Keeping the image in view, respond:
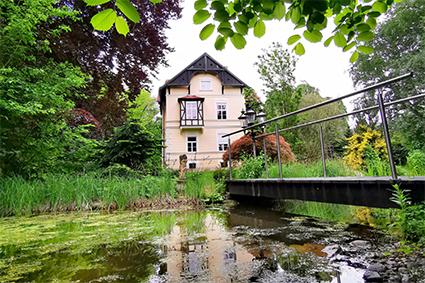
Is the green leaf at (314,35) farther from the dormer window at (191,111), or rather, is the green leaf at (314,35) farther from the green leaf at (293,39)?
the dormer window at (191,111)

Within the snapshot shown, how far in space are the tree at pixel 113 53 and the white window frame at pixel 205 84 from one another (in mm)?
12279

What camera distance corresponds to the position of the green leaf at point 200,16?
0.82 m

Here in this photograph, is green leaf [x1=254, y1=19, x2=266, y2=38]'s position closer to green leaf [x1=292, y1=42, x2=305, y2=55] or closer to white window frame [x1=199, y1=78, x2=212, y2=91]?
green leaf [x1=292, y1=42, x2=305, y2=55]

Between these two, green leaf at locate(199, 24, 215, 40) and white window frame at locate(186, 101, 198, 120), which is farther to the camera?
white window frame at locate(186, 101, 198, 120)

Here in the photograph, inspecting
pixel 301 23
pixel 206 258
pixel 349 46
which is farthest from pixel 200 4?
pixel 206 258

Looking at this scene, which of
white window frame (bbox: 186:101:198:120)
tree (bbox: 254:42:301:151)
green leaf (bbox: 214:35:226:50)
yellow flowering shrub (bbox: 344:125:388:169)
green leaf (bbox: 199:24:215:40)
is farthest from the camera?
white window frame (bbox: 186:101:198:120)

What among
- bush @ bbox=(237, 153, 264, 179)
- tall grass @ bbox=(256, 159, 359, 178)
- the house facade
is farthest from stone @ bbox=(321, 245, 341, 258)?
the house facade

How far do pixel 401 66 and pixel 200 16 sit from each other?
14.0m

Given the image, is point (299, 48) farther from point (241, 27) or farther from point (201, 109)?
point (201, 109)

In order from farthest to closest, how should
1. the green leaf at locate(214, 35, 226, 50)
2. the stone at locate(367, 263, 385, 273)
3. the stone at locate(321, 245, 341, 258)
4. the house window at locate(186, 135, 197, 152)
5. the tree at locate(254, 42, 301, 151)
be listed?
the house window at locate(186, 135, 197, 152)
the tree at locate(254, 42, 301, 151)
the stone at locate(321, 245, 341, 258)
the stone at locate(367, 263, 385, 273)
the green leaf at locate(214, 35, 226, 50)

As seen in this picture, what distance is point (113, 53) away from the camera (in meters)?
4.56

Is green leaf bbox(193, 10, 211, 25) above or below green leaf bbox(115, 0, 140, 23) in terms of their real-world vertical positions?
above

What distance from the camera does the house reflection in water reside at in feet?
4.08

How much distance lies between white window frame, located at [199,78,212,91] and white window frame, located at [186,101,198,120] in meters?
1.42
